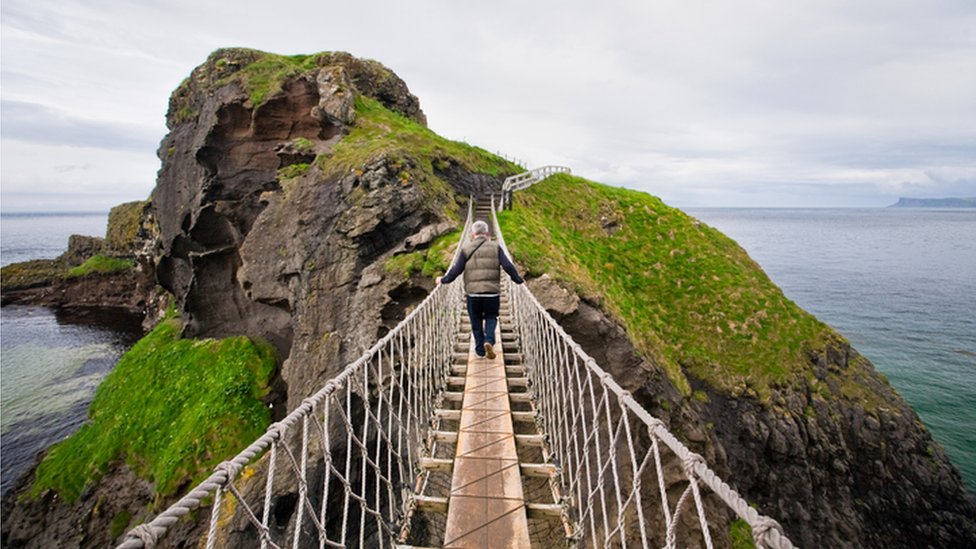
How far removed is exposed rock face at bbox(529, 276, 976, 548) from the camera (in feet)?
41.5

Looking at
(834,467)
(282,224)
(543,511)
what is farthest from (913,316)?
(282,224)

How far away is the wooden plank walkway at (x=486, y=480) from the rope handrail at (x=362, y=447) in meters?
0.46

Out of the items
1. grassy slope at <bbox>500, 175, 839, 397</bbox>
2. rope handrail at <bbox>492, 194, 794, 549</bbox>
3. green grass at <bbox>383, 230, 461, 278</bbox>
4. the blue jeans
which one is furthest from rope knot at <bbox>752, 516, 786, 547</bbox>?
grassy slope at <bbox>500, 175, 839, 397</bbox>

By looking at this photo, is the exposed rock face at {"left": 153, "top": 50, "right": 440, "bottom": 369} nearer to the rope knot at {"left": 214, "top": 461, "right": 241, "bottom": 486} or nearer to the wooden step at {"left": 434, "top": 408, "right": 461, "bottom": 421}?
the wooden step at {"left": 434, "top": 408, "right": 461, "bottom": 421}

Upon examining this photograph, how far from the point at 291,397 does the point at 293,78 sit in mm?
12502

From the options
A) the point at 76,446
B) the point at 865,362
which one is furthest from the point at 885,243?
the point at 76,446

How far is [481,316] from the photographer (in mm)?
6125

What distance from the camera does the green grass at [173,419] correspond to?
1229cm

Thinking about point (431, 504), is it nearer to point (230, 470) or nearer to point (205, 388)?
point (230, 470)

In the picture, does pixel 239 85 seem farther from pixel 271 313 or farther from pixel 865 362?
pixel 865 362

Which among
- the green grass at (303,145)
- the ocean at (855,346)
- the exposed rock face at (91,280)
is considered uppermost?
the green grass at (303,145)

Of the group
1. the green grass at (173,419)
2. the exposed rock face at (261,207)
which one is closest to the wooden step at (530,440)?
the exposed rock face at (261,207)

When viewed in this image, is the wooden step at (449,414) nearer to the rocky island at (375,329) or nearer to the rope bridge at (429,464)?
the rope bridge at (429,464)

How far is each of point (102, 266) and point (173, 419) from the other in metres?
35.1
